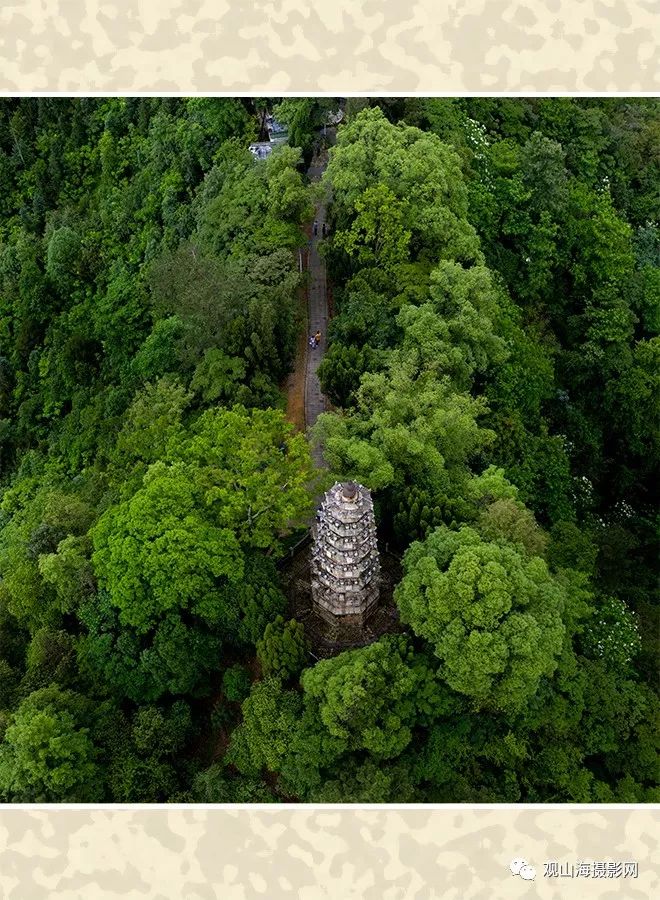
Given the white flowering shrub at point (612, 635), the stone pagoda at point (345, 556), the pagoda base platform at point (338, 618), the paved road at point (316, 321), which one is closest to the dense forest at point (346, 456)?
the white flowering shrub at point (612, 635)

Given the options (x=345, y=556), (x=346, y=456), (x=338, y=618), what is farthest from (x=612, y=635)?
(x=346, y=456)

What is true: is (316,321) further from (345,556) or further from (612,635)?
(612,635)

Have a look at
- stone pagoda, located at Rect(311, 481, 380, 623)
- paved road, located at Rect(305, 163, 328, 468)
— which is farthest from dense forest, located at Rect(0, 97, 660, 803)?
stone pagoda, located at Rect(311, 481, 380, 623)

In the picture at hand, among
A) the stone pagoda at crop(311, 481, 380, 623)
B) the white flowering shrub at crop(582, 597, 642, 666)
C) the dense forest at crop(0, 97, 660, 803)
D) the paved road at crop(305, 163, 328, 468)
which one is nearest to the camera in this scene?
the stone pagoda at crop(311, 481, 380, 623)

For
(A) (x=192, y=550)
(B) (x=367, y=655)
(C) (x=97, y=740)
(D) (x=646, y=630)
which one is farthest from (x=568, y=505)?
(C) (x=97, y=740)

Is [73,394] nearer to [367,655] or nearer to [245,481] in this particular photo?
[245,481]

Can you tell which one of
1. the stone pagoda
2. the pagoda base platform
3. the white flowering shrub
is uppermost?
the stone pagoda

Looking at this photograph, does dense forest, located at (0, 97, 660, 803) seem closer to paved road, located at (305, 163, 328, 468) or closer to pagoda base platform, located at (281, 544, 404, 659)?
pagoda base platform, located at (281, 544, 404, 659)
